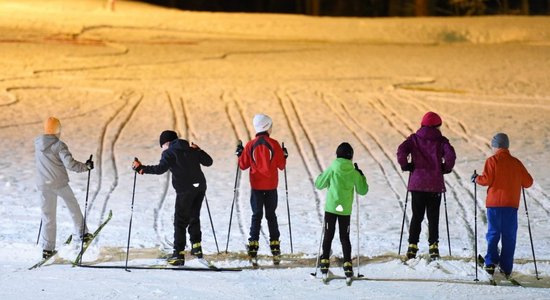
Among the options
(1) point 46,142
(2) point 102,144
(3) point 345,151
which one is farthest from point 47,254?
(2) point 102,144

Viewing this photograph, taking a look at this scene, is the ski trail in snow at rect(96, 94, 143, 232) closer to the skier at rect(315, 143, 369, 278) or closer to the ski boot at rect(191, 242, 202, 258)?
the ski boot at rect(191, 242, 202, 258)

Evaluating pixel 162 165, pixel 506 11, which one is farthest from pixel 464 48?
pixel 162 165

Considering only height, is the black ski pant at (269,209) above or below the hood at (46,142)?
below

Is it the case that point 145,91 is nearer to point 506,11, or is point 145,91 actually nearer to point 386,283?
point 386,283

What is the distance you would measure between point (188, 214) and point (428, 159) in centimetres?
244

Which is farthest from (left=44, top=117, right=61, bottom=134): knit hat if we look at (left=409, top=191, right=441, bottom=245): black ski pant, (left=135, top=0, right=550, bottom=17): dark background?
(left=135, top=0, right=550, bottom=17): dark background

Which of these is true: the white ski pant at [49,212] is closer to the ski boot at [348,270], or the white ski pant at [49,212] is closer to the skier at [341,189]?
the skier at [341,189]

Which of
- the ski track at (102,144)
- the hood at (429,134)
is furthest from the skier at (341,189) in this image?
the ski track at (102,144)

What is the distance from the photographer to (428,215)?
10531mm

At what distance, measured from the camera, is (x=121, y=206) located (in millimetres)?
13727

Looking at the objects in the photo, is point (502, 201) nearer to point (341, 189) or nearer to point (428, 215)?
point (428, 215)

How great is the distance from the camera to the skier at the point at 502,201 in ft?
32.6

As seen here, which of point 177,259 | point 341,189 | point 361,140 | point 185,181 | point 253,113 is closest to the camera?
point 341,189

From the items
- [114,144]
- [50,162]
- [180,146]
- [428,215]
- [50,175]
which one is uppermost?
[114,144]
